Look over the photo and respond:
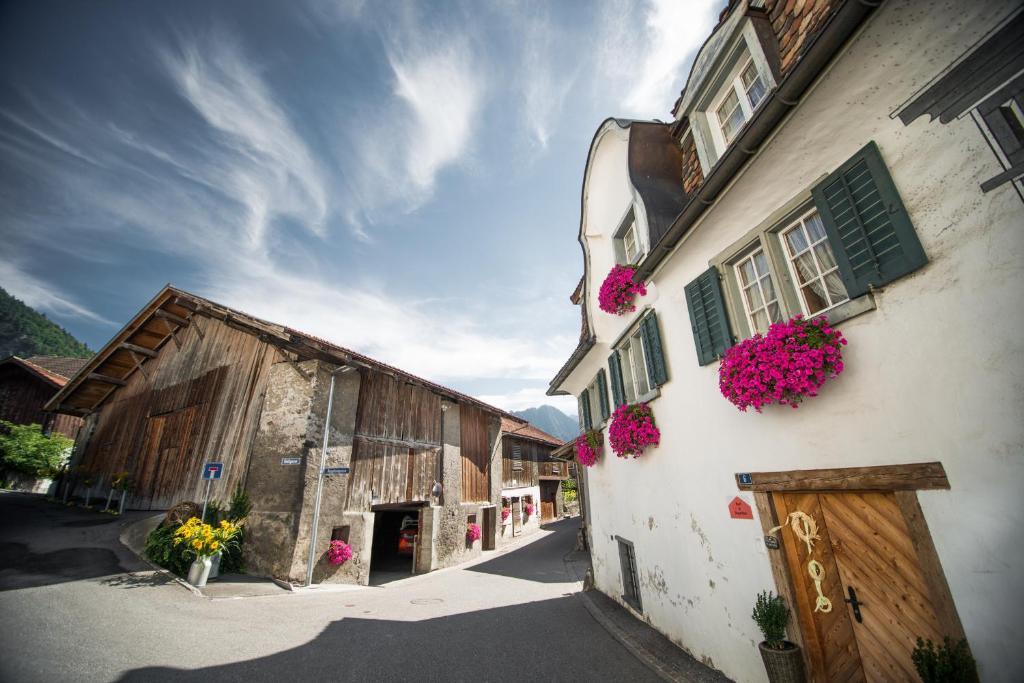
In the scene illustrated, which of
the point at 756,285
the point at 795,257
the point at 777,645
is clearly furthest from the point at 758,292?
the point at 777,645

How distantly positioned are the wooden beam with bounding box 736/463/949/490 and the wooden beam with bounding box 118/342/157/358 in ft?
68.1

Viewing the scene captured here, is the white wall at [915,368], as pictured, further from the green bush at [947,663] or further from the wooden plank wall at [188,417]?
the wooden plank wall at [188,417]

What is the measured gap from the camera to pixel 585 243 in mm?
Answer: 9781

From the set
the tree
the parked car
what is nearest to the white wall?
the parked car

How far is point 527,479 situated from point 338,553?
16.6 metres

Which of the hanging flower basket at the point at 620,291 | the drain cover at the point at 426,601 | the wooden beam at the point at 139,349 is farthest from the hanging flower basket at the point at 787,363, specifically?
the wooden beam at the point at 139,349

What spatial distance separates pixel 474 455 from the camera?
54.4 feet

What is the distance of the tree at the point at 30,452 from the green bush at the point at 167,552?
15955 millimetres

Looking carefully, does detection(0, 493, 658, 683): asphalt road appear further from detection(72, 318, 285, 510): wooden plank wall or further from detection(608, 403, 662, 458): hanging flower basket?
detection(608, 403, 662, 458): hanging flower basket

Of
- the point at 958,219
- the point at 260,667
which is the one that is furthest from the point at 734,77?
the point at 260,667

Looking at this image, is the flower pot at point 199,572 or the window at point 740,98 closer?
the window at point 740,98

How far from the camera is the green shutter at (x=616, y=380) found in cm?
779

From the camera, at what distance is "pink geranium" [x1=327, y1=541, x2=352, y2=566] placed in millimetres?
9625

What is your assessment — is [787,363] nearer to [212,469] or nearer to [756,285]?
[756,285]
